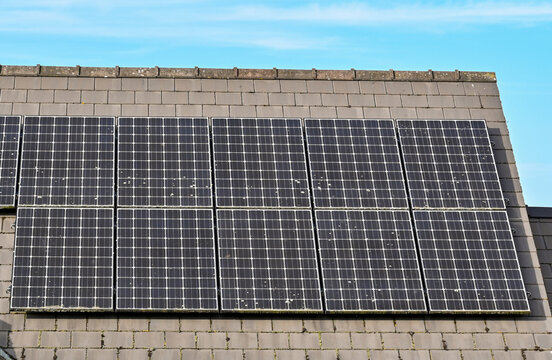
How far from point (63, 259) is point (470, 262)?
41.7 ft

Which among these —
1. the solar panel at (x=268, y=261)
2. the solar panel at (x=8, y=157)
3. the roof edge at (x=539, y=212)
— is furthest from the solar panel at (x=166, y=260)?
the roof edge at (x=539, y=212)

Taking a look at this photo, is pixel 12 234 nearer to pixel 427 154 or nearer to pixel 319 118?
pixel 319 118

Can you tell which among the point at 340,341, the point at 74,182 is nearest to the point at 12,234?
the point at 74,182

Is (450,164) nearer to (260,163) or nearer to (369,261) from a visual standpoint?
(369,261)

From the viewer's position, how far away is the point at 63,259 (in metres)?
25.9

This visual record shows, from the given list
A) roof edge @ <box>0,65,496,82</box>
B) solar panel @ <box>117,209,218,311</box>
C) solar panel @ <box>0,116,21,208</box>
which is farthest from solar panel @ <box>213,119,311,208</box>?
solar panel @ <box>0,116,21,208</box>

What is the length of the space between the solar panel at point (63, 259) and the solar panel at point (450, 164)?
10.2 metres

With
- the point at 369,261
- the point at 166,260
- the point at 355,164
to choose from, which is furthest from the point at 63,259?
the point at 355,164

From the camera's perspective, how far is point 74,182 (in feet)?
89.5

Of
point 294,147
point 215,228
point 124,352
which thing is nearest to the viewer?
point 124,352

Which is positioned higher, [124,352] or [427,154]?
[427,154]

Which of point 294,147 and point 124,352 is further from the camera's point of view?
point 294,147

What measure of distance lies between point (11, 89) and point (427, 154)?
1435cm

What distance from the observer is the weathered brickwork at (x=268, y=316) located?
25312 millimetres
